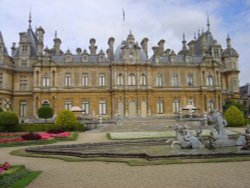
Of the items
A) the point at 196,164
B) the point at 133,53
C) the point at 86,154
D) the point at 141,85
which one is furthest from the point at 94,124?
the point at 196,164

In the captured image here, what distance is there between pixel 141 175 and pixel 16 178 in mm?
3652

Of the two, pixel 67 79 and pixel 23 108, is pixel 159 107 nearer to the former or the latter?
pixel 67 79

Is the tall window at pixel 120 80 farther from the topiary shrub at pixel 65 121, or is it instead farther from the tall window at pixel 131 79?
the topiary shrub at pixel 65 121

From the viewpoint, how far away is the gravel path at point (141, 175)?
23.4ft

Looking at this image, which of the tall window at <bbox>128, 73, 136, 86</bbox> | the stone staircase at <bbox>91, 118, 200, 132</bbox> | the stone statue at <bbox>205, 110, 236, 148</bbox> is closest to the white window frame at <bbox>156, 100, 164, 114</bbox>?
the tall window at <bbox>128, 73, 136, 86</bbox>

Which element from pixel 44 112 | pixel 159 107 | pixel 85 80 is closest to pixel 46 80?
pixel 85 80

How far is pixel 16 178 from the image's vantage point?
303 inches

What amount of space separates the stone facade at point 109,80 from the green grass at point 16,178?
2838 centimetres

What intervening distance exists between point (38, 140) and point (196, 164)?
1308 centimetres

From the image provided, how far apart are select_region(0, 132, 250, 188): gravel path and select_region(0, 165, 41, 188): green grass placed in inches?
9.0

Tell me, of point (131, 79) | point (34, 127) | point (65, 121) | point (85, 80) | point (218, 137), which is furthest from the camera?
point (85, 80)

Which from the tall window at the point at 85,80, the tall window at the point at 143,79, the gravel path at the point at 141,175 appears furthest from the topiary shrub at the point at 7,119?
the tall window at the point at 143,79

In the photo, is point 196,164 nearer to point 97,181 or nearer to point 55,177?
point 97,181

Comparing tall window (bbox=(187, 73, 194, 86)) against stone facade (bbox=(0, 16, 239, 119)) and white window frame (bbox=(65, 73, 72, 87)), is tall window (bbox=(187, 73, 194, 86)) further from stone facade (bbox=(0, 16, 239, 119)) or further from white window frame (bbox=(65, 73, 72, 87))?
white window frame (bbox=(65, 73, 72, 87))
